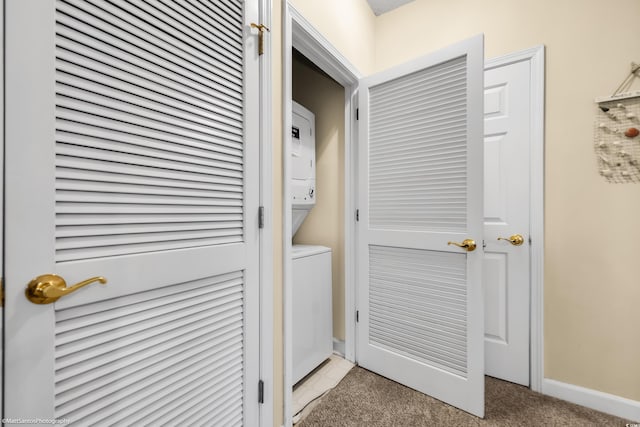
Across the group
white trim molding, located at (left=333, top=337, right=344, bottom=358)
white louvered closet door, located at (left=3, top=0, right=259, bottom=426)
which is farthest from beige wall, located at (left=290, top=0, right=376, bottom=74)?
white trim molding, located at (left=333, top=337, right=344, bottom=358)

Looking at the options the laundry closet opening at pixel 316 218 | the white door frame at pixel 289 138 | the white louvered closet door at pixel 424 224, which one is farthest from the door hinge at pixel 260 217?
the white louvered closet door at pixel 424 224

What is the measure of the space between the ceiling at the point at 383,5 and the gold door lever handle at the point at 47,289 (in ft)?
8.01

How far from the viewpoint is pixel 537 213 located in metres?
1.71

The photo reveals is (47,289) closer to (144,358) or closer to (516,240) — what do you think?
(144,358)

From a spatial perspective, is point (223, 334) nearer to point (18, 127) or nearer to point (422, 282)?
point (18, 127)

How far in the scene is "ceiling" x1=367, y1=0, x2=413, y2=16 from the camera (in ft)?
6.90

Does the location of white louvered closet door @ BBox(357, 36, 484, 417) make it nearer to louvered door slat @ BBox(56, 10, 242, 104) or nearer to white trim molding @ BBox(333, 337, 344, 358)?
white trim molding @ BBox(333, 337, 344, 358)

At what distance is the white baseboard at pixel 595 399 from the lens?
1.47 metres

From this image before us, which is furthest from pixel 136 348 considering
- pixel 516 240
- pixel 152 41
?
pixel 516 240

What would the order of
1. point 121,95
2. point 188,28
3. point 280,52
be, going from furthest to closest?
point 280,52
point 188,28
point 121,95

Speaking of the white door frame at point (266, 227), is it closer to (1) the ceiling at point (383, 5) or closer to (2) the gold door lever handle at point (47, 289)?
(2) the gold door lever handle at point (47, 289)

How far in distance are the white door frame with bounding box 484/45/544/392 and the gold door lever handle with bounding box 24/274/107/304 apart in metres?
2.12

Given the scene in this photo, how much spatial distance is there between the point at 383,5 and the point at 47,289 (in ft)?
8.30

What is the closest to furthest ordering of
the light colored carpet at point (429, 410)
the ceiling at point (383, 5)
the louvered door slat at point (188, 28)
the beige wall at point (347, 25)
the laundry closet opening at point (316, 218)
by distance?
the louvered door slat at point (188, 28), the light colored carpet at point (429, 410), the beige wall at point (347, 25), the laundry closet opening at point (316, 218), the ceiling at point (383, 5)
